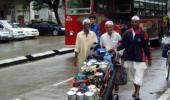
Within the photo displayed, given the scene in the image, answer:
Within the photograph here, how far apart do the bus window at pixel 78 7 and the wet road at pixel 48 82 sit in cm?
319

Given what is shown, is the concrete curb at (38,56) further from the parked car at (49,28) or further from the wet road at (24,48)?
the parked car at (49,28)

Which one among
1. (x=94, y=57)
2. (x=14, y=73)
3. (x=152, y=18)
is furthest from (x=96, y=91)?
(x=152, y=18)

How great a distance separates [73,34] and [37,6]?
3758 centimetres

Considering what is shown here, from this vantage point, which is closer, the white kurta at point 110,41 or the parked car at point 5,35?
the white kurta at point 110,41

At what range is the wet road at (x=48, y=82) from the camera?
11859 mm

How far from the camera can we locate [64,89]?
12719mm

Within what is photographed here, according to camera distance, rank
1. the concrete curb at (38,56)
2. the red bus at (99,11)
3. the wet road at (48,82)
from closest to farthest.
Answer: the wet road at (48,82), the red bus at (99,11), the concrete curb at (38,56)

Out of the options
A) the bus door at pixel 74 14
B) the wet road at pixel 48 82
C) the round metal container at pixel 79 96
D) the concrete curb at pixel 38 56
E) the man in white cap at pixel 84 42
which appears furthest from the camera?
the concrete curb at pixel 38 56

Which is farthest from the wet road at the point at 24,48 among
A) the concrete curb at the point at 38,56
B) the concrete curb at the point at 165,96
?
the concrete curb at the point at 165,96

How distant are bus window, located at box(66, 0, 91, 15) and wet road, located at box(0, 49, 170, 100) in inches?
126

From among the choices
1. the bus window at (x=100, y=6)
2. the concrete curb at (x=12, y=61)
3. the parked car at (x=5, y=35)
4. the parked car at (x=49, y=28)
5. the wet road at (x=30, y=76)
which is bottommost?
the parked car at (x=49, y=28)

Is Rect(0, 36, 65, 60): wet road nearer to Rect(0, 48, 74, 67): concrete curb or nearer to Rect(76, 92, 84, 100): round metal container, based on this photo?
Rect(0, 48, 74, 67): concrete curb

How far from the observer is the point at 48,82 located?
14328mm

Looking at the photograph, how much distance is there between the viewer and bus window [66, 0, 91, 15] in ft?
72.0
